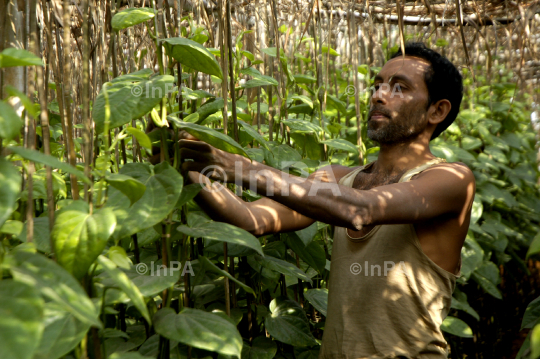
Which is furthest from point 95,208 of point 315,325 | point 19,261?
point 315,325

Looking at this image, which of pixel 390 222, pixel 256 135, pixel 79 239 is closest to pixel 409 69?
pixel 390 222

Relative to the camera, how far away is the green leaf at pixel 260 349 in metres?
1.06

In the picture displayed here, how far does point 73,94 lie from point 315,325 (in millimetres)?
1024

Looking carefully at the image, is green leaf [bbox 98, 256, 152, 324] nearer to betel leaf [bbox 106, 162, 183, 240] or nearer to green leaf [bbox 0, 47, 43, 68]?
betel leaf [bbox 106, 162, 183, 240]

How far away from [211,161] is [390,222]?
0.41 metres

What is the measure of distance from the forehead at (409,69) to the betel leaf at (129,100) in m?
0.81

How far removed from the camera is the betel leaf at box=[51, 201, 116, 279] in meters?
0.55

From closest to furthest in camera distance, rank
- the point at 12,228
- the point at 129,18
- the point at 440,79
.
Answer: the point at 12,228 → the point at 129,18 → the point at 440,79

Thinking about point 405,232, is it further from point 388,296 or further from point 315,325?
point 315,325

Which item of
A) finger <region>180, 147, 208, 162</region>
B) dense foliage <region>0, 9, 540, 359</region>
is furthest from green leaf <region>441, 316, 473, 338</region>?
finger <region>180, 147, 208, 162</region>

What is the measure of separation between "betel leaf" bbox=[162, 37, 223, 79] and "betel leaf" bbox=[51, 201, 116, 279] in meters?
0.28

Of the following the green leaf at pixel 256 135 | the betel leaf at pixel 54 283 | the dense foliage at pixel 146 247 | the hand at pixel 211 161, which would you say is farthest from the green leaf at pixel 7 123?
the green leaf at pixel 256 135

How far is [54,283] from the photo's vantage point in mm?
468

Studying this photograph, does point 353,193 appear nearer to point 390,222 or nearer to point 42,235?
point 390,222
